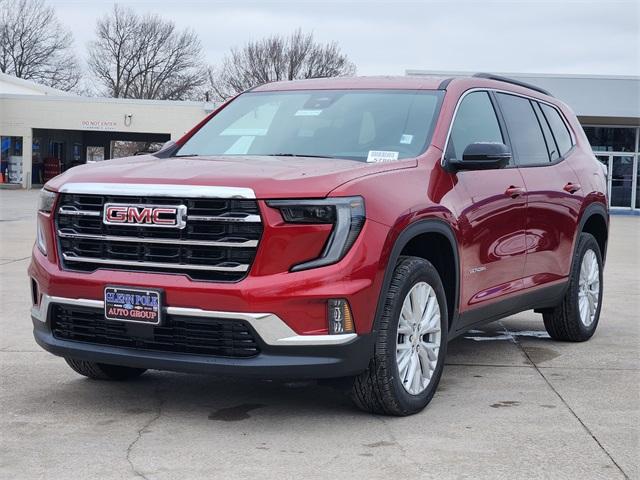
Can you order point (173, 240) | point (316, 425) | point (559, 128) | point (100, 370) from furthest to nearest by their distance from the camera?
1. point (559, 128)
2. point (100, 370)
3. point (316, 425)
4. point (173, 240)

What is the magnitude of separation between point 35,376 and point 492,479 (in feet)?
10.1

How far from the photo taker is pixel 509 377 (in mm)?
6133

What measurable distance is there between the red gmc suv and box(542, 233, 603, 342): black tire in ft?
4.04

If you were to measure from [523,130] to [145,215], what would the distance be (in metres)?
3.17

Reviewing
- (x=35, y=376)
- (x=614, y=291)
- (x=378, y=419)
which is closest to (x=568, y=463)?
(x=378, y=419)

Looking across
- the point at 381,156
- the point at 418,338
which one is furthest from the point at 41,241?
the point at 418,338

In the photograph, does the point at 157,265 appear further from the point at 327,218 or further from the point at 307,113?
the point at 307,113

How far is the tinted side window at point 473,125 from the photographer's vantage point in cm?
573

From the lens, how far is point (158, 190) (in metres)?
4.59

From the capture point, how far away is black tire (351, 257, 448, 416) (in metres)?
4.69

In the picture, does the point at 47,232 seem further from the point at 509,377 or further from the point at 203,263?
the point at 509,377

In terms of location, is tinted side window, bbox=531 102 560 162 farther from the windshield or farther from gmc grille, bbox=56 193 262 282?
gmc grille, bbox=56 193 262 282

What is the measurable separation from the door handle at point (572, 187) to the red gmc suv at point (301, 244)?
87cm

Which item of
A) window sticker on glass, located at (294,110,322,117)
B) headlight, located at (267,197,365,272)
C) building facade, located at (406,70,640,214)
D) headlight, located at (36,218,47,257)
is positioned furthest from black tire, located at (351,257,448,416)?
building facade, located at (406,70,640,214)
